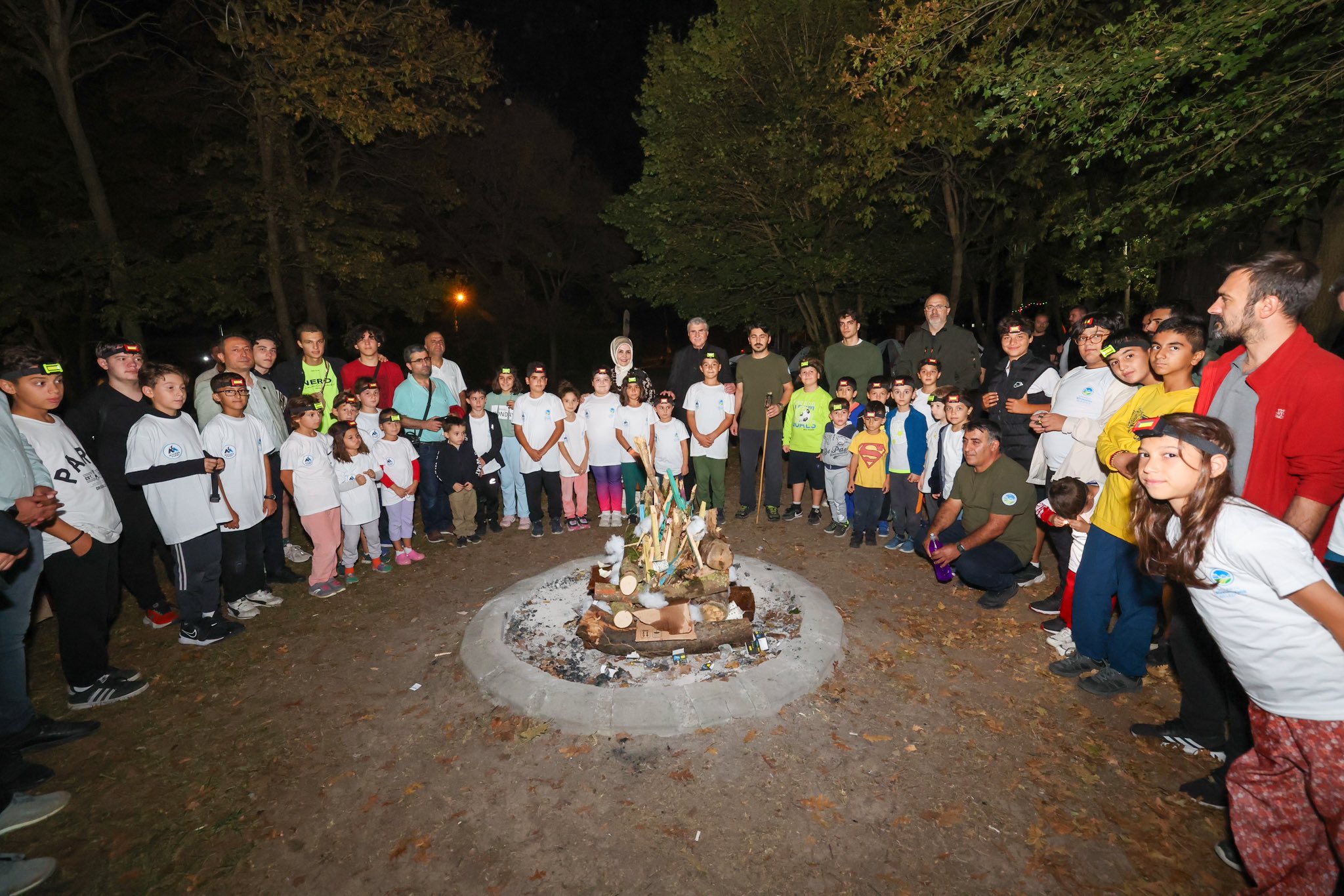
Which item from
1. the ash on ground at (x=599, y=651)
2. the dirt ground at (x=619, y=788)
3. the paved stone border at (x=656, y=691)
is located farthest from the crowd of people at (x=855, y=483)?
the paved stone border at (x=656, y=691)

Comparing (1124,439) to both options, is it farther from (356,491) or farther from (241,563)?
(241,563)

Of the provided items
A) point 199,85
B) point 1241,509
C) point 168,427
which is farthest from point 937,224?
point 199,85

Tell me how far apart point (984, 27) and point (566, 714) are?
362 inches

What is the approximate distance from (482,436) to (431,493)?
0.92 metres

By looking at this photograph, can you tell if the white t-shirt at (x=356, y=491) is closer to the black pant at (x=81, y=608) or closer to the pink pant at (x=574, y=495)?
the black pant at (x=81, y=608)

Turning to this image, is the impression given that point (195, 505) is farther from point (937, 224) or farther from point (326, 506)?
point (937, 224)

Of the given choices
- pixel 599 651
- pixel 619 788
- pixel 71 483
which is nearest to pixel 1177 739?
pixel 619 788

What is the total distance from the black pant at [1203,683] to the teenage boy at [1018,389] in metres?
2.58

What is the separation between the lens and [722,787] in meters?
3.30

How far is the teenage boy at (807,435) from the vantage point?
23.8 feet

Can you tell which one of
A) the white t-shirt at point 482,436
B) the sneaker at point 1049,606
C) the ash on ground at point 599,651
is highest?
the white t-shirt at point 482,436

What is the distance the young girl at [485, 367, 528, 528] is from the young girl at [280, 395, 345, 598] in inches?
84.5

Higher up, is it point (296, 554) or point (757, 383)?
point (757, 383)

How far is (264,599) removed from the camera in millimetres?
5637
